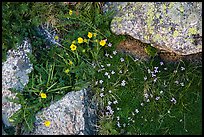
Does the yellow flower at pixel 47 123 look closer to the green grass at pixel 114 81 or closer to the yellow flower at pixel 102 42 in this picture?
the green grass at pixel 114 81

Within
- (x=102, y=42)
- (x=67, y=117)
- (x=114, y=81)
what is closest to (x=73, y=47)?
(x=102, y=42)

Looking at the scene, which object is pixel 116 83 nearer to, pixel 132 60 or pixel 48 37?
pixel 132 60

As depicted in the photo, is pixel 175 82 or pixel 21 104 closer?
pixel 21 104

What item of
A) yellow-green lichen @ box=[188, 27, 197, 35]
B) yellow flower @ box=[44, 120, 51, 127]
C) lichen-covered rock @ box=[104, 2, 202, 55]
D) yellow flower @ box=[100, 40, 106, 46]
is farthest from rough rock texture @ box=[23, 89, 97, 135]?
yellow-green lichen @ box=[188, 27, 197, 35]

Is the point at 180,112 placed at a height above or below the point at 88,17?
below

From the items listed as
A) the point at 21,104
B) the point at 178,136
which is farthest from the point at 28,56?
the point at 178,136

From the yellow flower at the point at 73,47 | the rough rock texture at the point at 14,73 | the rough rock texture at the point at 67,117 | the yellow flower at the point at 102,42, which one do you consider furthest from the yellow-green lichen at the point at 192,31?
the rough rock texture at the point at 14,73

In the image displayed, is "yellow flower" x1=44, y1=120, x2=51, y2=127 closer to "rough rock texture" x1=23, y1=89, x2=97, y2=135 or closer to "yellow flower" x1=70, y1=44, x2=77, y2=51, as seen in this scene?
"rough rock texture" x1=23, y1=89, x2=97, y2=135

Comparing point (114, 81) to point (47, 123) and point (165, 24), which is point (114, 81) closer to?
point (165, 24)
